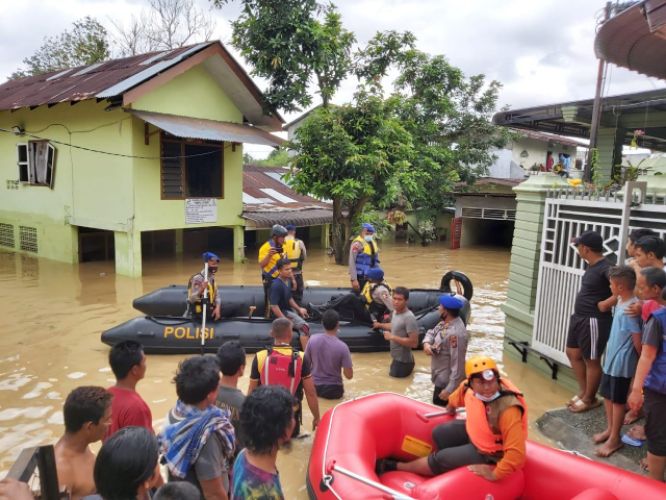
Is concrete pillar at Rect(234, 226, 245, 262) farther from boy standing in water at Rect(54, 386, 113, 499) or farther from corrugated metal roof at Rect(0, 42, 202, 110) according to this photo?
boy standing in water at Rect(54, 386, 113, 499)

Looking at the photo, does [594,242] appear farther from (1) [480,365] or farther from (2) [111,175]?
(2) [111,175]

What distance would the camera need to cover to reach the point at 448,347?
180 inches

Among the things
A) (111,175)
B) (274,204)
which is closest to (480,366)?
(111,175)

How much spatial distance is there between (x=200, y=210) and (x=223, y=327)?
22.0ft

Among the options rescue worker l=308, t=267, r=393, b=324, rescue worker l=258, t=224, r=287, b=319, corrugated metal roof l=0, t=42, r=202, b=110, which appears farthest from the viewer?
corrugated metal roof l=0, t=42, r=202, b=110

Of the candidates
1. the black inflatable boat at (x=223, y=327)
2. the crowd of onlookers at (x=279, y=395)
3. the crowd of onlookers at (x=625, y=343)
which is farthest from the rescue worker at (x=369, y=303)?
the crowd of onlookers at (x=625, y=343)

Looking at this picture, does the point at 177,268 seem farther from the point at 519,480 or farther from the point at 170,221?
the point at 519,480

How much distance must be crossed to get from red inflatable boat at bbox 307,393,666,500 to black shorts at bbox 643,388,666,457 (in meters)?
0.52

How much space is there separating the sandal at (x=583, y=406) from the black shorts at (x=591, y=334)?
0.52m

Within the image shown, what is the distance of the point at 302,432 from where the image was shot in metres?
4.70

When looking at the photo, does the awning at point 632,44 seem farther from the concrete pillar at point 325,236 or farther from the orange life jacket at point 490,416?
the concrete pillar at point 325,236

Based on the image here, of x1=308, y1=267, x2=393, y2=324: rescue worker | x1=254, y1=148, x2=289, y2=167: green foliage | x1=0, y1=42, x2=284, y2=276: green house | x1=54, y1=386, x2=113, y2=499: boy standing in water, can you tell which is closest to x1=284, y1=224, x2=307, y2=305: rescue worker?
x1=308, y1=267, x2=393, y2=324: rescue worker

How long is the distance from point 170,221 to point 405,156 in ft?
21.8

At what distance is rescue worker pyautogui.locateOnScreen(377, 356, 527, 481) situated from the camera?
121 inches
